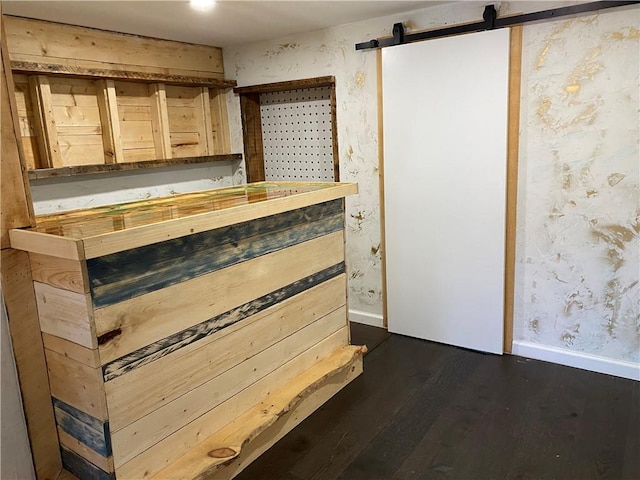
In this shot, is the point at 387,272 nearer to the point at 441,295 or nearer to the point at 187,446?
the point at 441,295

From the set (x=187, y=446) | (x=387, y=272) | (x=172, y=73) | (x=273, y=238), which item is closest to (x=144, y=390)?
(x=187, y=446)

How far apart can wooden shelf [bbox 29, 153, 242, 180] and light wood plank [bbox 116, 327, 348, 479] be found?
175 cm

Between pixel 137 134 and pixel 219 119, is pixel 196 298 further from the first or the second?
pixel 219 119

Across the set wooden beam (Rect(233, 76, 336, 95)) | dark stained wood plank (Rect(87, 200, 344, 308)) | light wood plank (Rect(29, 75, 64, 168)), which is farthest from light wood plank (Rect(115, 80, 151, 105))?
dark stained wood plank (Rect(87, 200, 344, 308))

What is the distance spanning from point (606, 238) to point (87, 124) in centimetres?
316

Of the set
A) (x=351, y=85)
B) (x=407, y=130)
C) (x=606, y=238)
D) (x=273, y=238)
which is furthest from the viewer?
(x=351, y=85)

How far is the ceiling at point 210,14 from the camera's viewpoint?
2580mm

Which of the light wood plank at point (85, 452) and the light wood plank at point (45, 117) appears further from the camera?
the light wood plank at point (45, 117)

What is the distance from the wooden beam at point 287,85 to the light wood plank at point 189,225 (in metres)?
1.39

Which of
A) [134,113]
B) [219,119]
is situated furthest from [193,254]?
[219,119]

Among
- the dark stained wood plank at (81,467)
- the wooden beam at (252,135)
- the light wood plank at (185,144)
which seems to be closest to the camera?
the dark stained wood plank at (81,467)

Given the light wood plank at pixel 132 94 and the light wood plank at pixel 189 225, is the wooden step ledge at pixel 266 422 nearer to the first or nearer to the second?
the light wood plank at pixel 189 225

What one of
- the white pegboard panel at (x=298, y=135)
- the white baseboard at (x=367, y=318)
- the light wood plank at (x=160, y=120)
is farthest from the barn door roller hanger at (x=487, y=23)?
the white baseboard at (x=367, y=318)

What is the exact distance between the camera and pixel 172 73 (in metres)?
3.51
